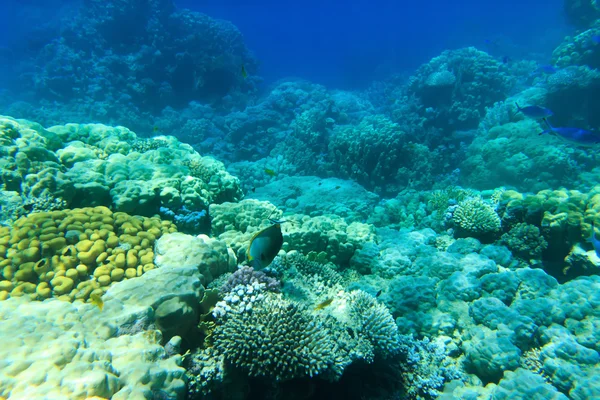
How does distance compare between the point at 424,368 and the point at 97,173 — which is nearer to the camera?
the point at 424,368

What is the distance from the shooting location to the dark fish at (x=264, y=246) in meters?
2.47

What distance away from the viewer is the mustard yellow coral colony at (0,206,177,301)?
11.0 feet

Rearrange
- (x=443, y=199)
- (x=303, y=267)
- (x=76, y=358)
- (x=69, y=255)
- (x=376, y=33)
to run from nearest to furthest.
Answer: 1. (x=76, y=358)
2. (x=69, y=255)
3. (x=303, y=267)
4. (x=443, y=199)
5. (x=376, y=33)

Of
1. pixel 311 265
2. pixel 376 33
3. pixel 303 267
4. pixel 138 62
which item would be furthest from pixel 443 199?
pixel 376 33

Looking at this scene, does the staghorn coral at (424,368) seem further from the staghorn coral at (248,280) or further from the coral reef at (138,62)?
the coral reef at (138,62)

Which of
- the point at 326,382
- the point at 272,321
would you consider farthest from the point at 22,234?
the point at 326,382

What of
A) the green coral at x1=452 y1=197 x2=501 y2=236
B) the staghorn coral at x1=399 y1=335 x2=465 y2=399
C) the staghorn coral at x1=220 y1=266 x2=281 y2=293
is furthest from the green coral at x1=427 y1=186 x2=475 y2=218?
the staghorn coral at x1=220 y1=266 x2=281 y2=293

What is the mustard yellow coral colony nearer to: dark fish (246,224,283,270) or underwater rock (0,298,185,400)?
underwater rock (0,298,185,400)

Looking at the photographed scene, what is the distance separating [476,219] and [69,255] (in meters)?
6.80

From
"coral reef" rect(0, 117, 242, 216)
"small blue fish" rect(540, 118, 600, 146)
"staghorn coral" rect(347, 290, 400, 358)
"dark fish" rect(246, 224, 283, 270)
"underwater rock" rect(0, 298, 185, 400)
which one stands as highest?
"small blue fish" rect(540, 118, 600, 146)

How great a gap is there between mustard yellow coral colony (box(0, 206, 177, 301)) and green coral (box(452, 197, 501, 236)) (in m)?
5.72

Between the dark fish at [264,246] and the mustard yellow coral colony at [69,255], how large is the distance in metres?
2.00

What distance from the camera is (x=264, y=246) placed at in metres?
2.51

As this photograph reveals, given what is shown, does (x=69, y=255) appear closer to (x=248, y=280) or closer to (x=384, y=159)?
(x=248, y=280)
